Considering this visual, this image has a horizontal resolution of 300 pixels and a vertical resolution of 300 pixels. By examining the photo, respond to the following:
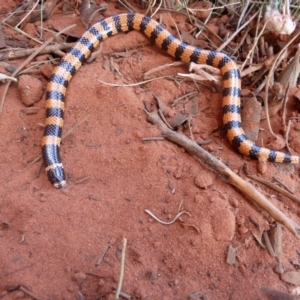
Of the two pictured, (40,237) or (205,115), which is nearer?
(40,237)

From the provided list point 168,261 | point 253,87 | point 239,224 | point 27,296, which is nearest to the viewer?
point 27,296

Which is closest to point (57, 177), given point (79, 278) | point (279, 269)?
point (79, 278)

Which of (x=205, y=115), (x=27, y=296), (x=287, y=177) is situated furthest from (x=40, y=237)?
(x=287, y=177)

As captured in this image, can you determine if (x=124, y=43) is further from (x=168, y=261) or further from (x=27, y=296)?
(x=27, y=296)

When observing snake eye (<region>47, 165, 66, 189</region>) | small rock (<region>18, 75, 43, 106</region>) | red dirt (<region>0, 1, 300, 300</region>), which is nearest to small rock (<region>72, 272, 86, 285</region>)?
red dirt (<region>0, 1, 300, 300</region>)

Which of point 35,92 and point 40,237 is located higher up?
point 35,92

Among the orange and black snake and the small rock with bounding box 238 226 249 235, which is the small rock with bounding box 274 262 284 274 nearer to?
the small rock with bounding box 238 226 249 235
